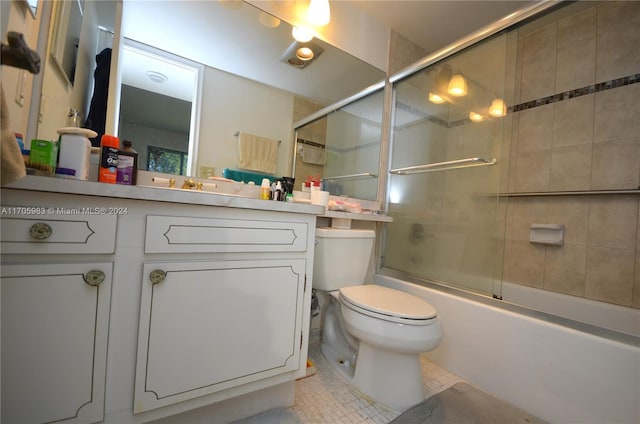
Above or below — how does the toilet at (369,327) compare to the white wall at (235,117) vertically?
below

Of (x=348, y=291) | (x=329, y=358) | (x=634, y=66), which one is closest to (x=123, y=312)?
(x=348, y=291)

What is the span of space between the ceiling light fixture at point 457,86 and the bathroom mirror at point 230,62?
32.3 inches

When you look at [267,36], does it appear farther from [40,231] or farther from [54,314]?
[54,314]

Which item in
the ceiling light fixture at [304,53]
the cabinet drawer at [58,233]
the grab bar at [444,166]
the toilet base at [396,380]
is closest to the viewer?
the cabinet drawer at [58,233]

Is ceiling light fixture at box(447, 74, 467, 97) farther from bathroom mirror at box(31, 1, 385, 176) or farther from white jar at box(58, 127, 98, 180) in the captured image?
white jar at box(58, 127, 98, 180)

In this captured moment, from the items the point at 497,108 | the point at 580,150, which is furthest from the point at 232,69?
the point at 580,150

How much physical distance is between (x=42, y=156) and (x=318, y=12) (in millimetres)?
1509

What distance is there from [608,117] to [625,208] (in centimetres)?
57

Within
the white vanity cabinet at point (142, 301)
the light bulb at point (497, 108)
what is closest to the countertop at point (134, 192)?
the white vanity cabinet at point (142, 301)

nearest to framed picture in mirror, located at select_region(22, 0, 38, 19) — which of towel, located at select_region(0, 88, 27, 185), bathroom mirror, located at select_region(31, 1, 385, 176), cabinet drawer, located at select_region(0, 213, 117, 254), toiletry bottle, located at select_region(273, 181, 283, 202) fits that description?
bathroom mirror, located at select_region(31, 1, 385, 176)

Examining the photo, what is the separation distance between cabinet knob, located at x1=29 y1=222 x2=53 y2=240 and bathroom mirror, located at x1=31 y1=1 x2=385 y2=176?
635 millimetres

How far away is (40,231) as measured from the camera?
1.91ft

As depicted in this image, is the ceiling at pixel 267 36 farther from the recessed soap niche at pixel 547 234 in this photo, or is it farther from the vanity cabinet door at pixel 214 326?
the recessed soap niche at pixel 547 234

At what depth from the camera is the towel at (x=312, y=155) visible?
1572 millimetres
